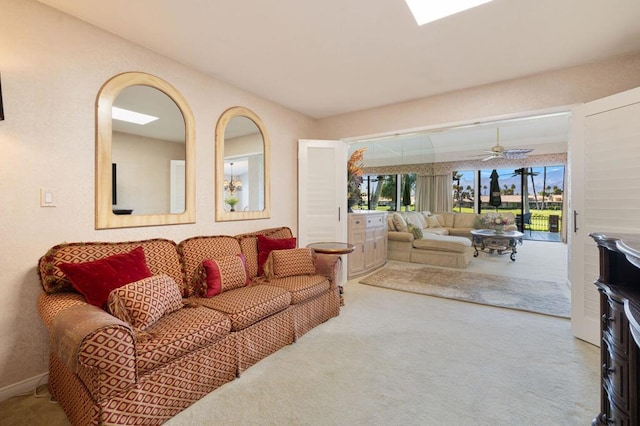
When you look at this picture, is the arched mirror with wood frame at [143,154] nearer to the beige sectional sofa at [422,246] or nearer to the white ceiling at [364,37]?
the white ceiling at [364,37]

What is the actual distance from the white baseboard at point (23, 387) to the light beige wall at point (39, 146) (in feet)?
0.10

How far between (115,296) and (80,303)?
0.65 feet

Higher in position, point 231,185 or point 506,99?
point 506,99

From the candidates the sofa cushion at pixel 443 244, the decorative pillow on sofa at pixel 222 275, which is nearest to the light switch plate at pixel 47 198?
the decorative pillow on sofa at pixel 222 275

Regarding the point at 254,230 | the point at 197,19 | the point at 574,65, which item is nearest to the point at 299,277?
the point at 254,230

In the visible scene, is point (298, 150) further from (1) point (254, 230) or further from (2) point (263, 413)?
(2) point (263, 413)

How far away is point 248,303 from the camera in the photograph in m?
2.14

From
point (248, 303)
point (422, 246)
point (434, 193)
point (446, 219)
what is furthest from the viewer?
point (434, 193)

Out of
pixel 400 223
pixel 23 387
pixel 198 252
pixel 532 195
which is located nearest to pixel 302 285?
pixel 198 252

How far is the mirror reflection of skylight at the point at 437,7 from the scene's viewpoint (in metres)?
1.92

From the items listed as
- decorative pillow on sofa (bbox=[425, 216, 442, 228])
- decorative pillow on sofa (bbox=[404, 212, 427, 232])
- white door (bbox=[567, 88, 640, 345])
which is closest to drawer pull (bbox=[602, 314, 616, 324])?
white door (bbox=[567, 88, 640, 345])

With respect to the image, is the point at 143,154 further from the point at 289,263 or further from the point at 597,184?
the point at 597,184

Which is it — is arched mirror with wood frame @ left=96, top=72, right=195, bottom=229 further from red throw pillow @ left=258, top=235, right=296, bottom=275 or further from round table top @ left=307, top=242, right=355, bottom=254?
round table top @ left=307, top=242, right=355, bottom=254

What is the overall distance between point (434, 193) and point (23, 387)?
31.4ft
